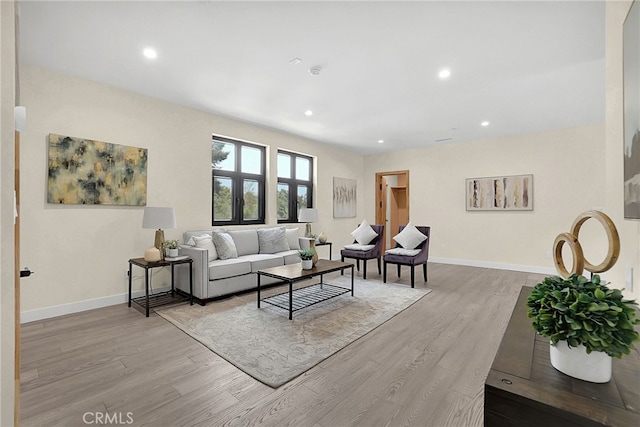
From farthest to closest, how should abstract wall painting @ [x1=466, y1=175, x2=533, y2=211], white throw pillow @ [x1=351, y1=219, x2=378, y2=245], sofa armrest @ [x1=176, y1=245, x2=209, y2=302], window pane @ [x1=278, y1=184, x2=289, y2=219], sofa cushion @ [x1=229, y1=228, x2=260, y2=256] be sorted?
window pane @ [x1=278, y1=184, x2=289, y2=219] < abstract wall painting @ [x1=466, y1=175, x2=533, y2=211] < white throw pillow @ [x1=351, y1=219, x2=378, y2=245] < sofa cushion @ [x1=229, y1=228, x2=260, y2=256] < sofa armrest @ [x1=176, y1=245, x2=209, y2=302]

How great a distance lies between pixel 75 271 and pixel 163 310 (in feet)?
3.54

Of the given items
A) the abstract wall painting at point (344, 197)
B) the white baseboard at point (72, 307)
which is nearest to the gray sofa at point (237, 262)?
the white baseboard at point (72, 307)

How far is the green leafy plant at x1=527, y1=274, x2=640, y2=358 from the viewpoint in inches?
30.0

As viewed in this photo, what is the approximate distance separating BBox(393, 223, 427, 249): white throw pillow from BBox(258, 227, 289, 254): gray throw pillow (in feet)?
6.59

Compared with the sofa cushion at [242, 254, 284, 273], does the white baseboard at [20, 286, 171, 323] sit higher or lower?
lower

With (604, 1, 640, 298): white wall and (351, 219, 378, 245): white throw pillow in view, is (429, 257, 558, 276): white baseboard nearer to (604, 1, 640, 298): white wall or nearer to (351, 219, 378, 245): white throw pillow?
(351, 219, 378, 245): white throw pillow

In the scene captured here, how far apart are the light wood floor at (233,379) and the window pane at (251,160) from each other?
2.96m

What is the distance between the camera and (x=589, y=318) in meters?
0.78

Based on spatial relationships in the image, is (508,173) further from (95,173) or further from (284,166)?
(95,173)

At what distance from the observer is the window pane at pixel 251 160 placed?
5207 mm

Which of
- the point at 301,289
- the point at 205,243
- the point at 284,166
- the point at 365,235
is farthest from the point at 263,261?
the point at 284,166
